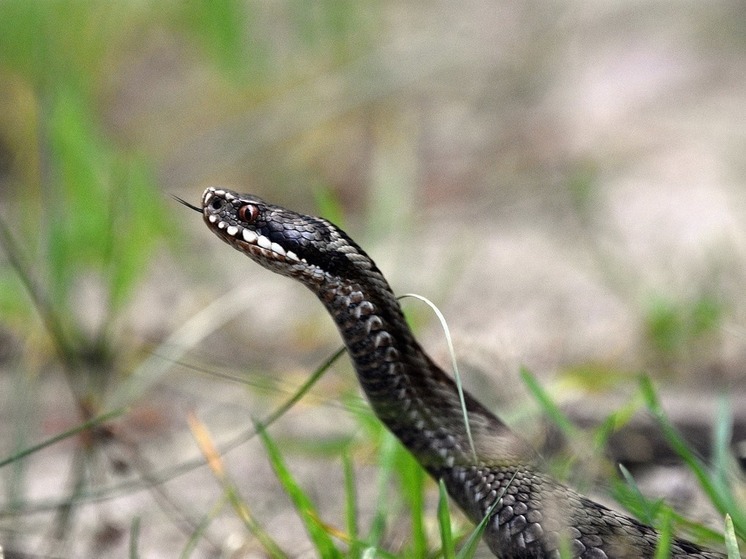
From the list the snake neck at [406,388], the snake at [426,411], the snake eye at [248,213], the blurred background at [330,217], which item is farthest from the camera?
the blurred background at [330,217]

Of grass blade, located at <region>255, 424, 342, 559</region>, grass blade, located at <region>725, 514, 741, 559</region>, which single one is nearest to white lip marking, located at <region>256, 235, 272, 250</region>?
grass blade, located at <region>255, 424, 342, 559</region>

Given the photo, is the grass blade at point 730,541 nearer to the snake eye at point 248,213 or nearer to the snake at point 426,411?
the snake at point 426,411

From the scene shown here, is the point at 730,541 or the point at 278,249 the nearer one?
the point at 730,541

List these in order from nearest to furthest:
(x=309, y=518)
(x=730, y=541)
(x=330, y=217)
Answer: (x=730, y=541), (x=309, y=518), (x=330, y=217)

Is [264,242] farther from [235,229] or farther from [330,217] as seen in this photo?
[330,217]

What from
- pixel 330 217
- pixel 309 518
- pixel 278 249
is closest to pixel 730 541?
pixel 309 518

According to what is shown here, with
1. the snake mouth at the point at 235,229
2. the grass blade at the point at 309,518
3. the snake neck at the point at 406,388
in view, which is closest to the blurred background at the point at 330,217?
the grass blade at the point at 309,518

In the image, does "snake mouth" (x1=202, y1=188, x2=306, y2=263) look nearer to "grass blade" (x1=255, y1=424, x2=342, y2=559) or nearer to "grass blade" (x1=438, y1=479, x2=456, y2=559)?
"grass blade" (x1=255, y1=424, x2=342, y2=559)

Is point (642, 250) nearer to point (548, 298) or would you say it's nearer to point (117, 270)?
point (548, 298)
